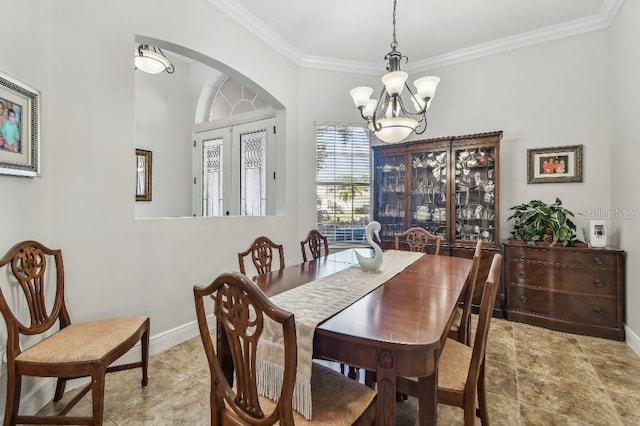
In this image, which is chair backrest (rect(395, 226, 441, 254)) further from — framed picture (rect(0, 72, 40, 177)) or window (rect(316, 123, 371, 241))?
framed picture (rect(0, 72, 40, 177))

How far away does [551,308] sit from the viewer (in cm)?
301

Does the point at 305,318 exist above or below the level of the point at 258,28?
below

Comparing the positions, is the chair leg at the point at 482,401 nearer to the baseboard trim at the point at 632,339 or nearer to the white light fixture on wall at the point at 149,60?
the baseboard trim at the point at 632,339

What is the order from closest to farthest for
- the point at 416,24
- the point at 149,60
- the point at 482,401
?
1. the point at 482,401
2. the point at 149,60
3. the point at 416,24

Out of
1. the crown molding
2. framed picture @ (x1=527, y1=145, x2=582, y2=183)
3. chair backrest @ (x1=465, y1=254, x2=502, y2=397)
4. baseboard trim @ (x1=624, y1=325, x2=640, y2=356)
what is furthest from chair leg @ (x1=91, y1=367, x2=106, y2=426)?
framed picture @ (x1=527, y1=145, x2=582, y2=183)

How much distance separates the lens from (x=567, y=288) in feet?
9.66

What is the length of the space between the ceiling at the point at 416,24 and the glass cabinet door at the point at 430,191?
1.30 meters

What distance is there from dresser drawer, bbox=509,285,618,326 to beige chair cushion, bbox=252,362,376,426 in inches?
106

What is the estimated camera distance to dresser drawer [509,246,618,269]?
2.79 m

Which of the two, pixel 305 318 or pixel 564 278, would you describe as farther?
pixel 564 278

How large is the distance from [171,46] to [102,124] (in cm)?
94

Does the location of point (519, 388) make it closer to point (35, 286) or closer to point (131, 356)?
point (131, 356)

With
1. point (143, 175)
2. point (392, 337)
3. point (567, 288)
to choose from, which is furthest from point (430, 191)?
point (143, 175)

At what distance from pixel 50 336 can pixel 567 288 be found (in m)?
4.11
